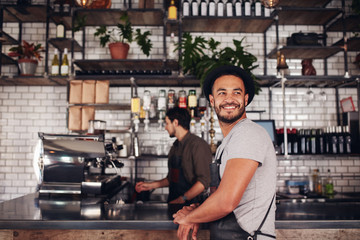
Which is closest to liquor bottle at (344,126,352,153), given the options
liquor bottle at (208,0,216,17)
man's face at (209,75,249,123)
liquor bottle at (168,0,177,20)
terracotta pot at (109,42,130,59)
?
liquor bottle at (208,0,216,17)

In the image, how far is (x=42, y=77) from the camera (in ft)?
13.1

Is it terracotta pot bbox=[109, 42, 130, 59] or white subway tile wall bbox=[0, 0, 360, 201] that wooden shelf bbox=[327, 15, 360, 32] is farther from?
terracotta pot bbox=[109, 42, 130, 59]

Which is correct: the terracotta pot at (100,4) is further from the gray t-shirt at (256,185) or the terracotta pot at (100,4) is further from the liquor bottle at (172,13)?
the gray t-shirt at (256,185)

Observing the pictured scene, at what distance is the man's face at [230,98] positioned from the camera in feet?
4.81

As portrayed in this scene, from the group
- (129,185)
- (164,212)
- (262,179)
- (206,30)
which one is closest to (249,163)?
(262,179)

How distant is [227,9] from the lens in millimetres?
4059

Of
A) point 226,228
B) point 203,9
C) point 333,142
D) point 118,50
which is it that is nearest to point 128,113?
point 118,50

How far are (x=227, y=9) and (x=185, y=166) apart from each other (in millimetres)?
2389

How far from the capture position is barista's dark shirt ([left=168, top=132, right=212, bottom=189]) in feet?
8.84

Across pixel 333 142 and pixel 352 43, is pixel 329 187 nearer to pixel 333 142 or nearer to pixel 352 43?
pixel 333 142

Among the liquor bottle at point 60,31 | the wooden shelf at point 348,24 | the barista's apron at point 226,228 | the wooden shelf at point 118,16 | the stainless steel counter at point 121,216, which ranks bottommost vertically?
the stainless steel counter at point 121,216

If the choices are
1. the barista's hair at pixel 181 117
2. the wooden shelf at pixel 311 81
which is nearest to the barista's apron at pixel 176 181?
the barista's hair at pixel 181 117

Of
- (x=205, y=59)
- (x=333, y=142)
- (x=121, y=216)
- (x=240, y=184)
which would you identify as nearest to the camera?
(x=240, y=184)

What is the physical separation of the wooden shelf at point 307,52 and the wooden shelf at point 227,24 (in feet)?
1.46
